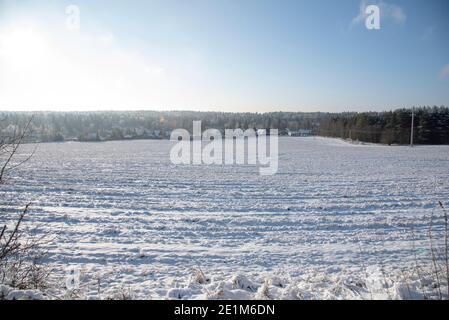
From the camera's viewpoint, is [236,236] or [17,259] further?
[236,236]

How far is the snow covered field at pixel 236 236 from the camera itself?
16.0ft

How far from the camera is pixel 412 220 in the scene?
8789 mm

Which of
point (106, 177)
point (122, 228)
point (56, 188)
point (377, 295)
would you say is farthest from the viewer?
point (106, 177)

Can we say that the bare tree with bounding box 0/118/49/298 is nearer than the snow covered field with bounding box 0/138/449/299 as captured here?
Yes

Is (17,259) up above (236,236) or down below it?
above

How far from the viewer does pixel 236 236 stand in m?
7.75

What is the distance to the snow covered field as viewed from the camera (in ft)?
16.0

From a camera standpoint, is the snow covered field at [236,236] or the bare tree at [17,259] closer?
the bare tree at [17,259]

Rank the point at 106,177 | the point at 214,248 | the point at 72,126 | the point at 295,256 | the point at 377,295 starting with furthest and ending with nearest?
the point at 72,126
the point at 106,177
the point at 214,248
the point at 295,256
the point at 377,295
